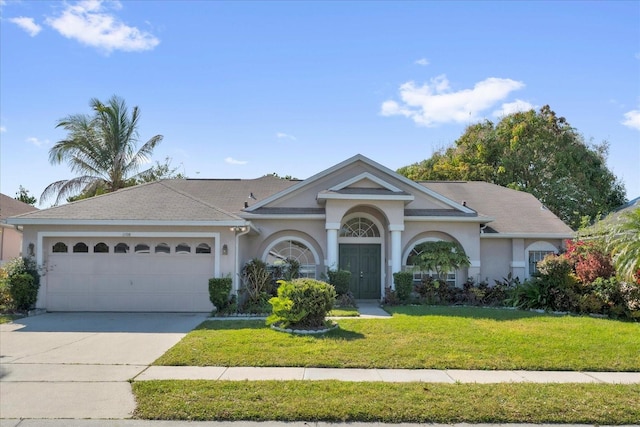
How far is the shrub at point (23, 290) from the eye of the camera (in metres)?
13.7

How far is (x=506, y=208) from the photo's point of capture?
20469mm

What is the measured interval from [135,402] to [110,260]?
30.3 ft

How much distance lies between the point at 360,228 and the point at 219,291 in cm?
677

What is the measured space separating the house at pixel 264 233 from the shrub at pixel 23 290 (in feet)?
1.13

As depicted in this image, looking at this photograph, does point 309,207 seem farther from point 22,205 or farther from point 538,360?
point 22,205

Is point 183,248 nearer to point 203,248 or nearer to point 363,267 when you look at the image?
point 203,248

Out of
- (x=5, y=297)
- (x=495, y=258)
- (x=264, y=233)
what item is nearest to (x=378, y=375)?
(x=264, y=233)

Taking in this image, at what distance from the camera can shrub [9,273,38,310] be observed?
13.7 m

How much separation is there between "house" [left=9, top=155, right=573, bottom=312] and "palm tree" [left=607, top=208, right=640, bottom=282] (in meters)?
4.63

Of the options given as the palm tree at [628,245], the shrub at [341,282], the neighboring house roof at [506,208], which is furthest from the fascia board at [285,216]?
the palm tree at [628,245]

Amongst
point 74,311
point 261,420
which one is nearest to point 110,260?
point 74,311

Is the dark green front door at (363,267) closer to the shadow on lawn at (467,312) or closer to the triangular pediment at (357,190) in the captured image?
the triangular pediment at (357,190)

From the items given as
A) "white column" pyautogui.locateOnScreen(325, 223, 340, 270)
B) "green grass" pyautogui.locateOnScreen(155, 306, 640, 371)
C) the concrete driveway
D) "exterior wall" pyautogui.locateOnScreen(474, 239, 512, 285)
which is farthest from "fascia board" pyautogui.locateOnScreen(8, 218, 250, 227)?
"exterior wall" pyautogui.locateOnScreen(474, 239, 512, 285)

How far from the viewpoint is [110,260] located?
14.5m
